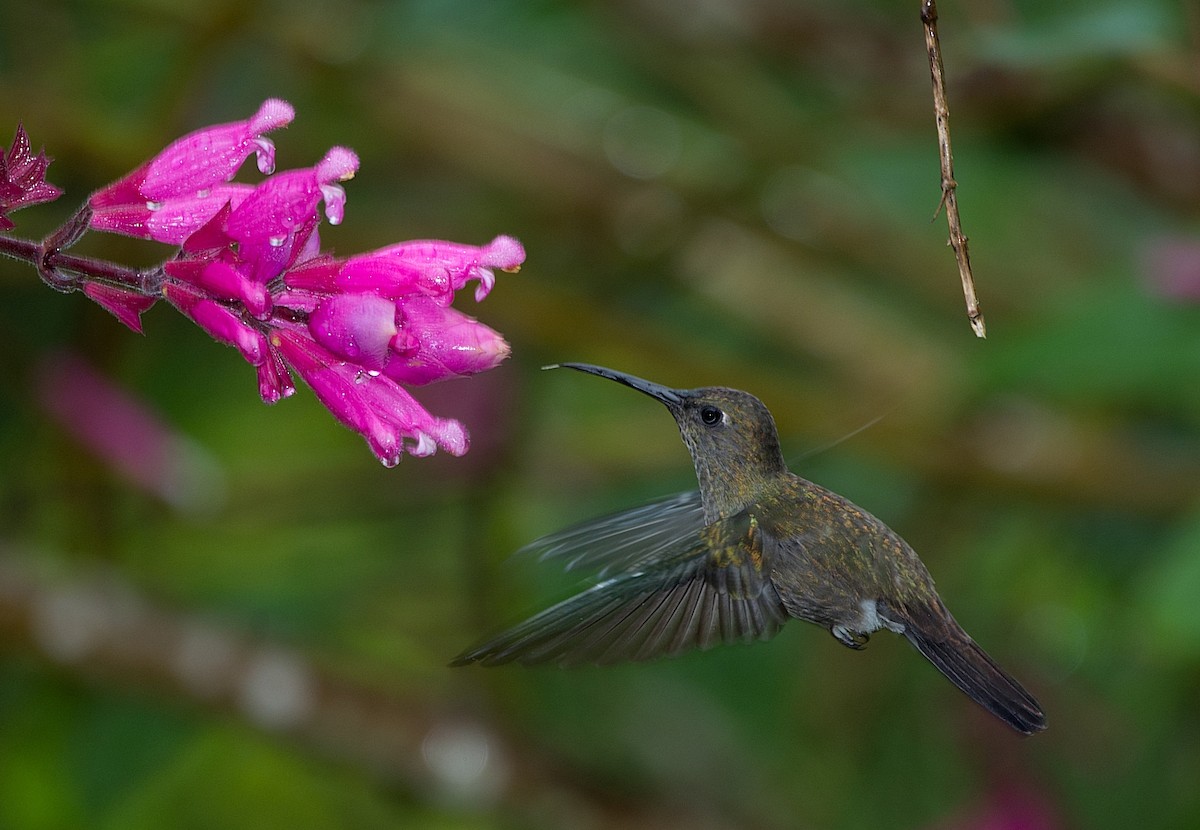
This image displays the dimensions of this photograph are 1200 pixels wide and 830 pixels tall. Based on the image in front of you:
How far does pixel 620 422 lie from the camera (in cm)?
385

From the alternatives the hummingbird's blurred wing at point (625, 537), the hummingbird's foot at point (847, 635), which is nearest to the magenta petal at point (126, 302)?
the hummingbird's blurred wing at point (625, 537)

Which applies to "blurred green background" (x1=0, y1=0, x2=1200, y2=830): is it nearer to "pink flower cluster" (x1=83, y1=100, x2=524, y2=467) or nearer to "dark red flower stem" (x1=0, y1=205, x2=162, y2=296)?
"pink flower cluster" (x1=83, y1=100, x2=524, y2=467)

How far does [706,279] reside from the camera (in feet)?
11.0

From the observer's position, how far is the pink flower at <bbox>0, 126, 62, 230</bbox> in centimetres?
118

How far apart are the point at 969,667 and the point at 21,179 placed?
3.60ft

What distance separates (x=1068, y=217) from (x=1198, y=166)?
0.89 meters

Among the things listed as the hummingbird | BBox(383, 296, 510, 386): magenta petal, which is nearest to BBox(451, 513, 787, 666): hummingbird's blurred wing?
the hummingbird

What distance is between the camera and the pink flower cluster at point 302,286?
1167 millimetres

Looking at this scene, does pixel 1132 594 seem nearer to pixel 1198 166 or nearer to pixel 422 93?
pixel 1198 166

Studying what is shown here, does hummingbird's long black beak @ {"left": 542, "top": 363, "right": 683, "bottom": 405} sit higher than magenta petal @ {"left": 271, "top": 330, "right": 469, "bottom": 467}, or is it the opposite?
magenta petal @ {"left": 271, "top": 330, "right": 469, "bottom": 467}

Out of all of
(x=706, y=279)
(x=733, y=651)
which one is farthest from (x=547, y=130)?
(x=733, y=651)

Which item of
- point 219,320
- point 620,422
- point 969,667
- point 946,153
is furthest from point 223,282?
point 620,422

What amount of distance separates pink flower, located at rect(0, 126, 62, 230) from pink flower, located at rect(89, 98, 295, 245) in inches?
2.5

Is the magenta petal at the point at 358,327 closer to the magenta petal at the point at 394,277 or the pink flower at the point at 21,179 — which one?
Answer: the magenta petal at the point at 394,277
